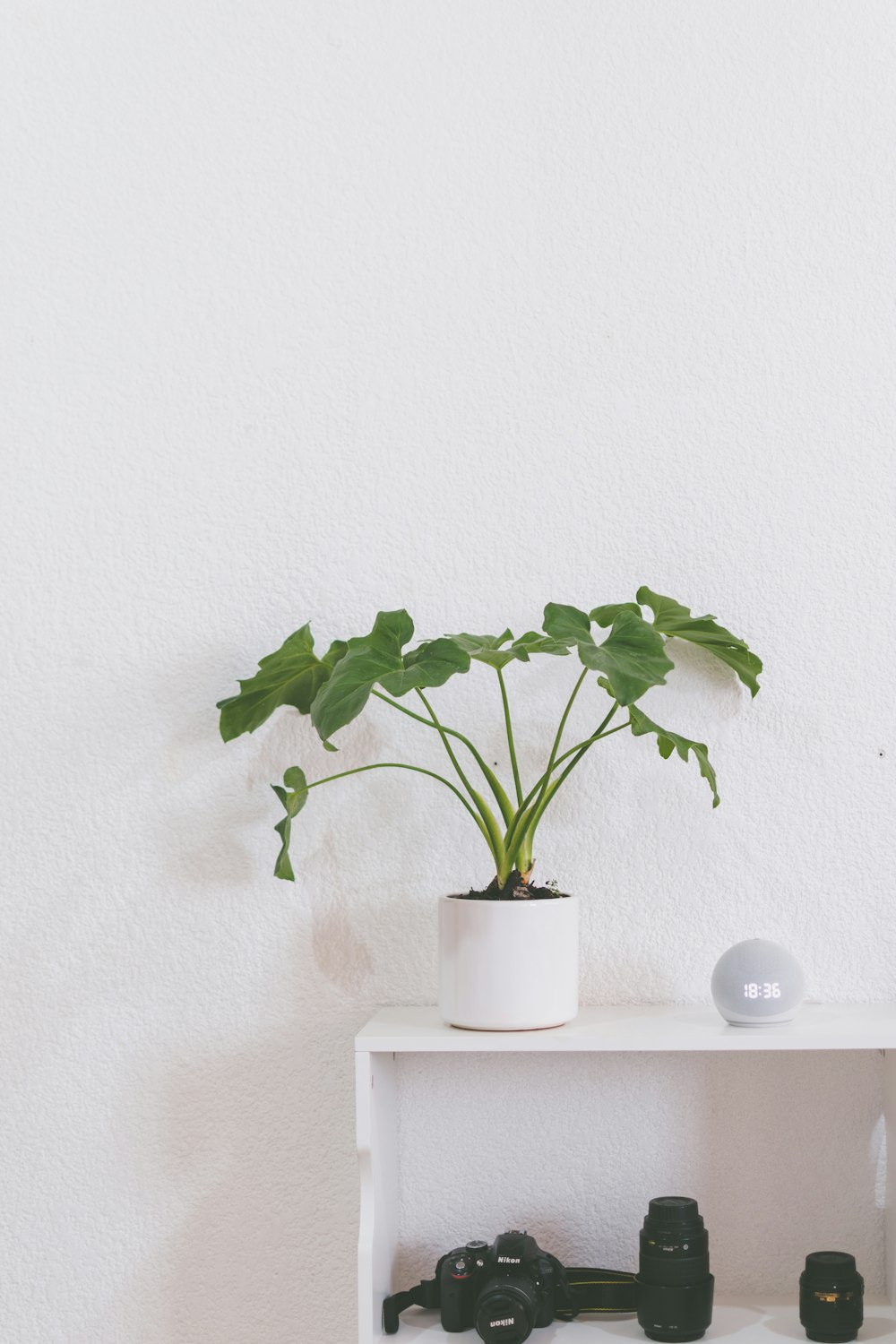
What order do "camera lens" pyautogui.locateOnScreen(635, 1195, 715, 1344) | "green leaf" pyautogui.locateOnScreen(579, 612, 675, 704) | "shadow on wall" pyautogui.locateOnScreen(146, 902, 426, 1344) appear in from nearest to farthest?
"green leaf" pyautogui.locateOnScreen(579, 612, 675, 704), "camera lens" pyautogui.locateOnScreen(635, 1195, 715, 1344), "shadow on wall" pyautogui.locateOnScreen(146, 902, 426, 1344)

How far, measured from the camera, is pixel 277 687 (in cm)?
115

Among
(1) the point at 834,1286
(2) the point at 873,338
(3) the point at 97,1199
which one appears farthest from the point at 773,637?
(3) the point at 97,1199

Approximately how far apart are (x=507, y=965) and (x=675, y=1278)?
1.01 feet

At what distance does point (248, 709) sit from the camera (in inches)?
45.4

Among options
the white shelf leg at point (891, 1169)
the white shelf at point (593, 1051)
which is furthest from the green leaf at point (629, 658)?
the white shelf leg at point (891, 1169)

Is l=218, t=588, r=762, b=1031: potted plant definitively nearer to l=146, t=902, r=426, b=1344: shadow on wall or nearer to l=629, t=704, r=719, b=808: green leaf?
l=629, t=704, r=719, b=808: green leaf

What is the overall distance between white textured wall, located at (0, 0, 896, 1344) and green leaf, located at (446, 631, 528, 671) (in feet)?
0.48

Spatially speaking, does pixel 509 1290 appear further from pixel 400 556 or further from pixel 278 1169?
pixel 400 556

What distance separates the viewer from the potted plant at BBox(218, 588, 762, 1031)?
977 mm

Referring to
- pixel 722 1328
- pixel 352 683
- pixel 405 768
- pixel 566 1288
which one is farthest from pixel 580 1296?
pixel 352 683

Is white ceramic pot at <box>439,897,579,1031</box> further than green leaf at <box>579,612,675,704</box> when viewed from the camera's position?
Yes

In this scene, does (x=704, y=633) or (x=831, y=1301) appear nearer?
(x=831, y=1301)

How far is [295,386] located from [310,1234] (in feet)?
2.87

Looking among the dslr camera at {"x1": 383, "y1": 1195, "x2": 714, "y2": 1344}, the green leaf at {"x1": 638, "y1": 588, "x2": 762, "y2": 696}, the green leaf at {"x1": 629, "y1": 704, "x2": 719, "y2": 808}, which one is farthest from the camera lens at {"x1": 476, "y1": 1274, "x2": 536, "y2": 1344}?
the green leaf at {"x1": 638, "y1": 588, "x2": 762, "y2": 696}
